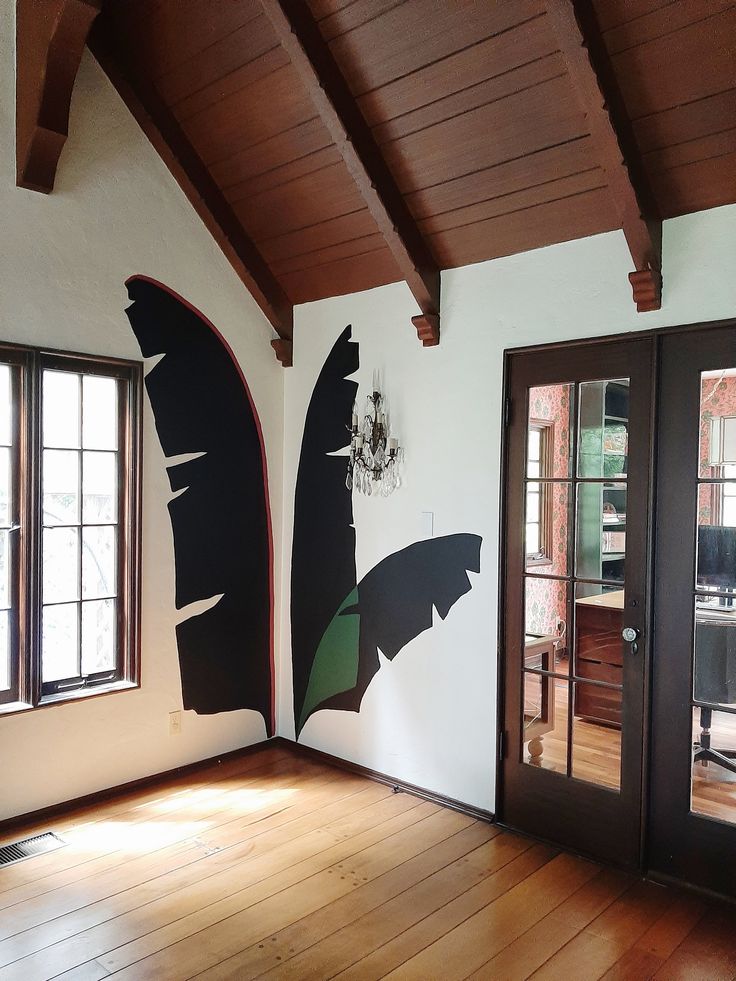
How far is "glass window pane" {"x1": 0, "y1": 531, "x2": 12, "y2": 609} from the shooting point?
137 inches

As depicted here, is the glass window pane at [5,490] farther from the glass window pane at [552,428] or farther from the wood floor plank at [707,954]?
the wood floor plank at [707,954]

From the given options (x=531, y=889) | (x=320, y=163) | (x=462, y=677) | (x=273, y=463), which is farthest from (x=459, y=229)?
(x=531, y=889)

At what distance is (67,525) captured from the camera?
12.1ft

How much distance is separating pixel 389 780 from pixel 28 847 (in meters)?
1.70

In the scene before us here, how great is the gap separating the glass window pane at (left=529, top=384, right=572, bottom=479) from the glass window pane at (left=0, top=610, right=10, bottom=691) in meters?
2.47

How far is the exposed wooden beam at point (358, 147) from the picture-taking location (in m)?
2.90

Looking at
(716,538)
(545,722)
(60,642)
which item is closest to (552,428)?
(716,538)

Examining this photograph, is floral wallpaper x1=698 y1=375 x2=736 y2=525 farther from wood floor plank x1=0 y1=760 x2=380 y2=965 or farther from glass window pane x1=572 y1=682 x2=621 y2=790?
Result: wood floor plank x1=0 y1=760 x2=380 y2=965

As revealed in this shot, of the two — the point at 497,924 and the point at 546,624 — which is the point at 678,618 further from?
the point at 497,924

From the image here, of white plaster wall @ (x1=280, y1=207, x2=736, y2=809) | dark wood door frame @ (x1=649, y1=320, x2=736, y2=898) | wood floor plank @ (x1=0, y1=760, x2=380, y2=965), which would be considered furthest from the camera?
white plaster wall @ (x1=280, y1=207, x2=736, y2=809)

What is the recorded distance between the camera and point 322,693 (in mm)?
4367

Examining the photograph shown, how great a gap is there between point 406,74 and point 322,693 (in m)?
3.09

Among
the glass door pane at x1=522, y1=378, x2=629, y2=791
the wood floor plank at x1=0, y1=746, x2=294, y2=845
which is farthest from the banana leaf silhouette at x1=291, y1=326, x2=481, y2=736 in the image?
the glass door pane at x1=522, y1=378, x2=629, y2=791

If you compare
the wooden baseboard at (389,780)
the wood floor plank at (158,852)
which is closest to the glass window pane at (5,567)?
the wood floor plank at (158,852)
